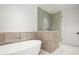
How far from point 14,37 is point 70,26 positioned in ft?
2.59

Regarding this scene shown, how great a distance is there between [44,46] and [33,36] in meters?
0.21

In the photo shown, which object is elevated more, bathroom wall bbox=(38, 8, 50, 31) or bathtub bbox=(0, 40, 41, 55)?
bathroom wall bbox=(38, 8, 50, 31)

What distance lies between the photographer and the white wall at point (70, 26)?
51.2 inches

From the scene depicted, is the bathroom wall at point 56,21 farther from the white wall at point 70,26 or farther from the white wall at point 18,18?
the white wall at point 18,18

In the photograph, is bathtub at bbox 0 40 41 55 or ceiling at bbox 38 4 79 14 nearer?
bathtub at bbox 0 40 41 55

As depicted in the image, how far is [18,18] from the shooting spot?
130 cm

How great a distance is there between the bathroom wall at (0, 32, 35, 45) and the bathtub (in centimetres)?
5

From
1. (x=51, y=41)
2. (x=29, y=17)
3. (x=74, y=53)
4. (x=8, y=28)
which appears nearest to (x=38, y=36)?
(x=51, y=41)

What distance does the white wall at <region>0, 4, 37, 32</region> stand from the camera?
1233 millimetres

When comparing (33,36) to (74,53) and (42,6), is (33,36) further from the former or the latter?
(74,53)

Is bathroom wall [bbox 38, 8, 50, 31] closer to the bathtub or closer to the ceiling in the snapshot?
the ceiling

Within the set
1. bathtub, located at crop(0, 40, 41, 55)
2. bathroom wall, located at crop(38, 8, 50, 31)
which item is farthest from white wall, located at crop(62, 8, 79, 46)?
bathtub, located at crop(0, 40, 41, 55)

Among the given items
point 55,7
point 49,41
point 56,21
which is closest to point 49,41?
point 49,41
